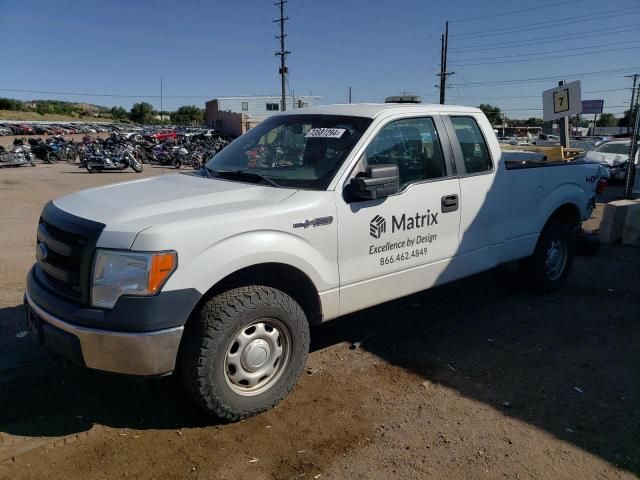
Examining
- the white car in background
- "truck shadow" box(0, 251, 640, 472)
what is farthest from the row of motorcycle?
"truck shadow" box(0, 251, 640, 472)

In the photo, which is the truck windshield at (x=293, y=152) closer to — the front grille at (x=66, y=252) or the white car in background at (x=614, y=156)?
the front grille at (x=66, y=252)

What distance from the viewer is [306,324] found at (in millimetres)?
3496

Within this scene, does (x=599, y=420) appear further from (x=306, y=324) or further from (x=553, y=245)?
(x=553, y=245)

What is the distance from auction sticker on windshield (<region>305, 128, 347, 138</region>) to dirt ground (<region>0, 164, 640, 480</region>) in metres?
1.78

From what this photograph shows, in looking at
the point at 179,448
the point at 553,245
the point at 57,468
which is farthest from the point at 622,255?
the point at 57,468

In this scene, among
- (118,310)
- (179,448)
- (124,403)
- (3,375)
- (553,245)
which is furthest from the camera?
(553,245)

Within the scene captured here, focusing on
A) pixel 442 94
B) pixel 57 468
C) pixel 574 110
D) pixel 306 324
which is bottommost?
pixel 57 468

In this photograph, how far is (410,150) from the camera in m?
4.18

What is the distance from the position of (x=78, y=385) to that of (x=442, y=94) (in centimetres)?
4333

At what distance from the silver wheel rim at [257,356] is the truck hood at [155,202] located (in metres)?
0.76

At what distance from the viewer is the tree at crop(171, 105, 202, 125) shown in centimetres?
13325

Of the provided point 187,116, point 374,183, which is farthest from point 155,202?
point 187,116

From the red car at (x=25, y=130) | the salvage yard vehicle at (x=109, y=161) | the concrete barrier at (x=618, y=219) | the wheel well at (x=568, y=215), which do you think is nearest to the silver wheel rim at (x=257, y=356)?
the wheel well at (x=568, y=215)

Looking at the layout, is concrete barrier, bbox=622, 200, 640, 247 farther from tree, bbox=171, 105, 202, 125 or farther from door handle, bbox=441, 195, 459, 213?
tree, bbox=171, 105, 202, 125
